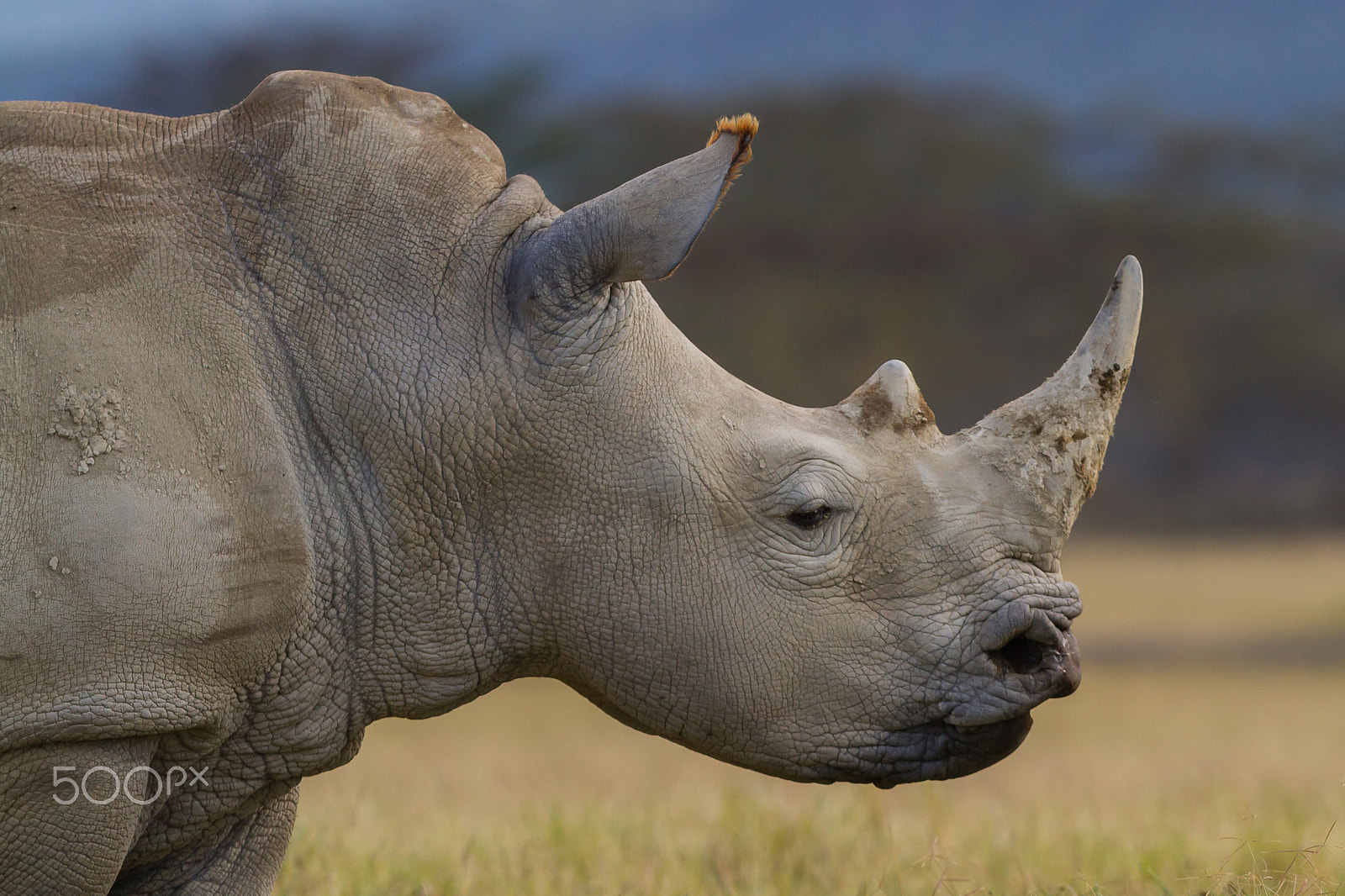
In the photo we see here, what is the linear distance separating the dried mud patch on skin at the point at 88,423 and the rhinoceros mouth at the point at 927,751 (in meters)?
1.58

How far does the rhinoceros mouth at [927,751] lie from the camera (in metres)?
3.13

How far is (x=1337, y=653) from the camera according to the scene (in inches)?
782

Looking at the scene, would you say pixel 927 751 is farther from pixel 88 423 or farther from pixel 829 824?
pixel 88 423

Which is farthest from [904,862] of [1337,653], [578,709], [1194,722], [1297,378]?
Answer: [1297,378]

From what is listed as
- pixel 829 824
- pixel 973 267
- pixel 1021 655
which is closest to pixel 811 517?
pixel 1021 655

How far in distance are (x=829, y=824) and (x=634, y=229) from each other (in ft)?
8.06

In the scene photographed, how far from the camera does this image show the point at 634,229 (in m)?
3.06

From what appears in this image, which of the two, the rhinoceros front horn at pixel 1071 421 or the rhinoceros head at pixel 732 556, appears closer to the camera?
the rhinoceros head at pixel 732 556

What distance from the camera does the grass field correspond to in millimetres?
4102

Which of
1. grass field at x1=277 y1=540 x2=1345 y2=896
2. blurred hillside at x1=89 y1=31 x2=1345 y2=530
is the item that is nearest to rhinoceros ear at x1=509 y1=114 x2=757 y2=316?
grass field at x1=277 y1=540 x2=1345 y2=896

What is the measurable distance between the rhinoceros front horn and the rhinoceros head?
1.6 inches

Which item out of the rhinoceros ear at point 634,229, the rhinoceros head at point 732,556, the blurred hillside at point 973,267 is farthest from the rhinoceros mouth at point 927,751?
the blurred hillside at point 973,267
